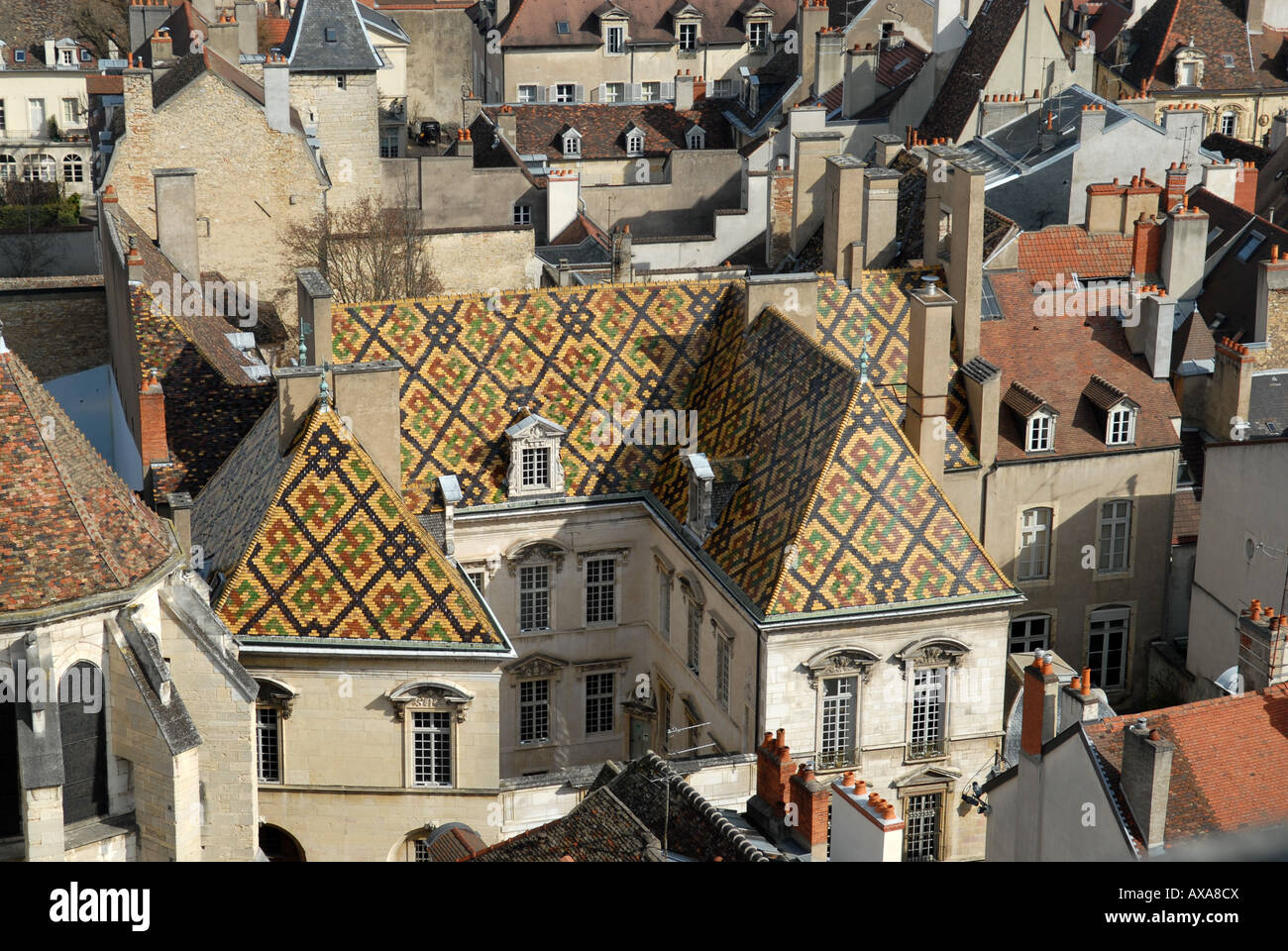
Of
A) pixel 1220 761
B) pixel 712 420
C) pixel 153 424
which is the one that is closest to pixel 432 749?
pixel 712 420

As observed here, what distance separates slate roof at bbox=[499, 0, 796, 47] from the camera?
9394cm

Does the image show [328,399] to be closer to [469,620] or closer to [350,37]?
[469,620]

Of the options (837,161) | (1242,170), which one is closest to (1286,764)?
(837,161)

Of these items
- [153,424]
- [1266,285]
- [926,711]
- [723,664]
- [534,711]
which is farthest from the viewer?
[1266,285]

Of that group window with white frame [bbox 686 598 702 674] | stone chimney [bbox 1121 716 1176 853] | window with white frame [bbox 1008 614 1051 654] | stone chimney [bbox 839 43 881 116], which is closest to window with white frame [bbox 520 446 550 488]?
window with white frame [bbox 686 598 702 674]

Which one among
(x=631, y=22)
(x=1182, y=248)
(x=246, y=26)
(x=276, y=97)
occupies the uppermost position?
(x=631, y=22)

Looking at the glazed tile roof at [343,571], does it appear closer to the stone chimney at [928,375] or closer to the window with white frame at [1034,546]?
the stone chimney at [928,375]

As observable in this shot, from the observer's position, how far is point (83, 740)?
2958 cm

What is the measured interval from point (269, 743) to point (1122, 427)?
21.8 m

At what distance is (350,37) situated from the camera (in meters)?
74.2

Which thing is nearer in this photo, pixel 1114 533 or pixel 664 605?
pixel 664 605

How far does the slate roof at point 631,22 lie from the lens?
9394cm

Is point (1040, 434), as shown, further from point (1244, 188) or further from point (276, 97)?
point (276, 97)

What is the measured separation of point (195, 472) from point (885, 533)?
1521cm
